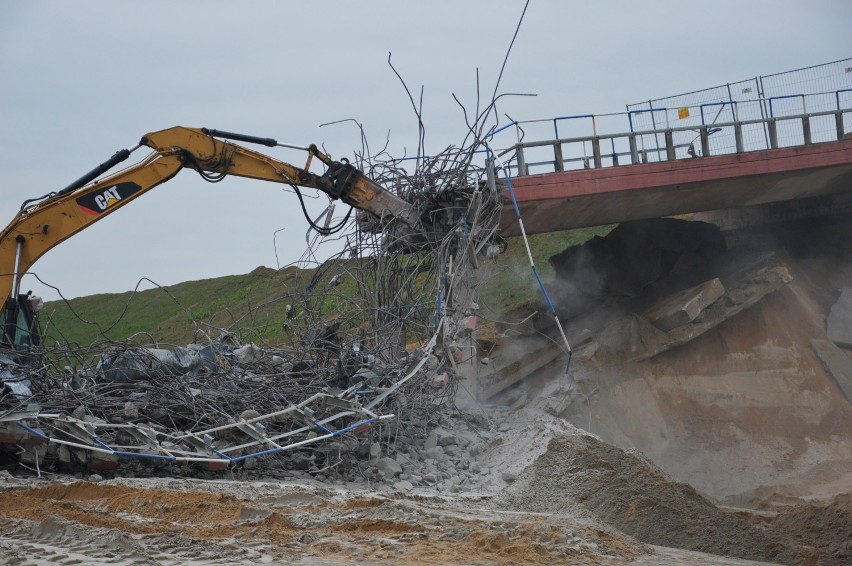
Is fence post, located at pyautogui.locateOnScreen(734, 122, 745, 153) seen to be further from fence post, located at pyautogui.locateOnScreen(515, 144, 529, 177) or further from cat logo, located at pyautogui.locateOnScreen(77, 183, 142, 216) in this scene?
cat logo, located at pyautogui.locateOnScreen(77, 183, 142, 216)

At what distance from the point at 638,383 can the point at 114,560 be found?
A: 10515mm

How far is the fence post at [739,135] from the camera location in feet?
51.0

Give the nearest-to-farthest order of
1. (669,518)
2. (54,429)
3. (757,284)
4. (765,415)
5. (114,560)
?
(114,560) < (669,518) < (54,429) < (765,415) < (757,284)

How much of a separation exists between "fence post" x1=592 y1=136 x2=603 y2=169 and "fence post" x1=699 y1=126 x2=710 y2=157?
1.66 m

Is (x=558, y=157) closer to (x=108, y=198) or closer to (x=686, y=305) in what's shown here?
(x=686, y=305)

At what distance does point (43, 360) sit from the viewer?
1066 centimetres

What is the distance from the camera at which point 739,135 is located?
15.6 m

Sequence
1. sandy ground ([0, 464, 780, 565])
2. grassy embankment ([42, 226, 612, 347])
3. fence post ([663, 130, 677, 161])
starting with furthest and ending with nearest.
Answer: grassy embankment ([42, 226, 612, 347]) < fence post ([663, 130, 677, 161]) < sandy ground ([0, 464, 780, 565])

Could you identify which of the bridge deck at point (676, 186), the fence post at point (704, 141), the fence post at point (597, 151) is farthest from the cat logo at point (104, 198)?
the fence post at point (704, 141)

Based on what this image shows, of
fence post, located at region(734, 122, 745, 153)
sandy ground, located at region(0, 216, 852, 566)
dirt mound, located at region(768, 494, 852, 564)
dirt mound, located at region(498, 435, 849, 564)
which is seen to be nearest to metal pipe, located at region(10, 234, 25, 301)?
sandy ground, located at region(0, 216, 852, 566)

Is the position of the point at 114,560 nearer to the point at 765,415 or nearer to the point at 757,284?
the point at 765,415

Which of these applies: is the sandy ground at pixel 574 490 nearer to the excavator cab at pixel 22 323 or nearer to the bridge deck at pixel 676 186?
the bridge deck at pixel 676 186

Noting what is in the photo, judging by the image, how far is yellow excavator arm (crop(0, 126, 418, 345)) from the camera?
35.9 feet

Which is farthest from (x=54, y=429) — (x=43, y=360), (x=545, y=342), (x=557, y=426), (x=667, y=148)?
(x=667, y=148)
